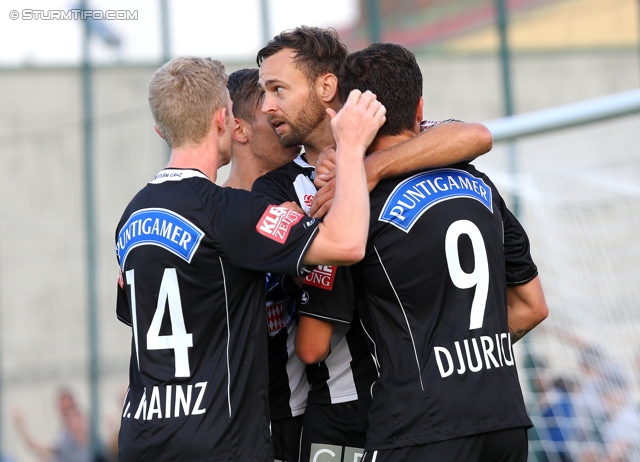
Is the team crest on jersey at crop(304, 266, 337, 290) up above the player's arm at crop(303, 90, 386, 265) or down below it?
below

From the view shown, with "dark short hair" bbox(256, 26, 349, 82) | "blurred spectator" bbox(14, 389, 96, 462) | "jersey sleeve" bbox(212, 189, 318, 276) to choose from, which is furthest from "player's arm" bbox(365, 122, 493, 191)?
"blurred spectator" bbox(14, 389, 96, 462)

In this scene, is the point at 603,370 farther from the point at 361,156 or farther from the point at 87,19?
the point at 87,19

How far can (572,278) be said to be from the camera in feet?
24.5

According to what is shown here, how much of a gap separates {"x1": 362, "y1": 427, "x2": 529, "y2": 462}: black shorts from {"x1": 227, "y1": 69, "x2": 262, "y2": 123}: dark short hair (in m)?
1.85

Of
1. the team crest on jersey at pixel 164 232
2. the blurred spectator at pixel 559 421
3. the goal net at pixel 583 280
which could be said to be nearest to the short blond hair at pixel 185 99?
the team crest on jersey at pixel 164 232

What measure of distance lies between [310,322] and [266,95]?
44.3 inches

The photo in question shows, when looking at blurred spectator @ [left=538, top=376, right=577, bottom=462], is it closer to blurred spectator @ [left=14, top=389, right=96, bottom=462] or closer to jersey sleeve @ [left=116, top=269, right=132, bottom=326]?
jersey sleeve @ [left=116, top=269, right=132, bottom=326]

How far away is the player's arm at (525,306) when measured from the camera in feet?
12.6

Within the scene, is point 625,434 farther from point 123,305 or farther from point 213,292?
point 213,292

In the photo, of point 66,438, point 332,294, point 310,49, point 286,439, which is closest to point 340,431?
point 286,439

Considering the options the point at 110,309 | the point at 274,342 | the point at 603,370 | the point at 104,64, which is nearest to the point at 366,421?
the point at 274,342

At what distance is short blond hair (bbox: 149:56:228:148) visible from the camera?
3.37 metres

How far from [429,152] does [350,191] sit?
1.28 ft

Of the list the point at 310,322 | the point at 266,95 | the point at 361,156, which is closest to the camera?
→ the point at 361,156
